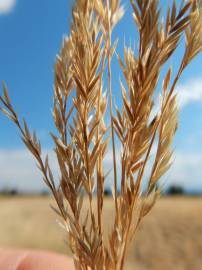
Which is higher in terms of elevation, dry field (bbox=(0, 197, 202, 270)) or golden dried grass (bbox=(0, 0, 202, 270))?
golden dried grass (bbox=(0, 0, 202, 270))

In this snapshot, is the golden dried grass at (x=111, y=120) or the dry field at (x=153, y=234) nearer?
the golden dried grass at (x=111, y=120)

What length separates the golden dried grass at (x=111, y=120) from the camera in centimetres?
76

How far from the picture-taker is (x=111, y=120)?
82 cm

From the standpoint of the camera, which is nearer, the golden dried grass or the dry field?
the golden dried grass

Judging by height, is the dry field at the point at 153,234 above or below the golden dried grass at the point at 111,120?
below

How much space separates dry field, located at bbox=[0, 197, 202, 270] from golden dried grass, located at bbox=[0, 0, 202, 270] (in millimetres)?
3876

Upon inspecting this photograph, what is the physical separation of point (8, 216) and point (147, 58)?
7.70 meters

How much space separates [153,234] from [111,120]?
5527 mm

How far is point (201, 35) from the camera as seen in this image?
77 cm

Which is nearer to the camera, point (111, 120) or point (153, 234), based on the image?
point (111, 120)

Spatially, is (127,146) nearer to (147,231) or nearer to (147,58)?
(147,58)

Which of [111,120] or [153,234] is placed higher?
[111,120]

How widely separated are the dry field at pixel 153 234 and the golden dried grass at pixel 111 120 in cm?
388

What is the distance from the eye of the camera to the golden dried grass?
759 mm
